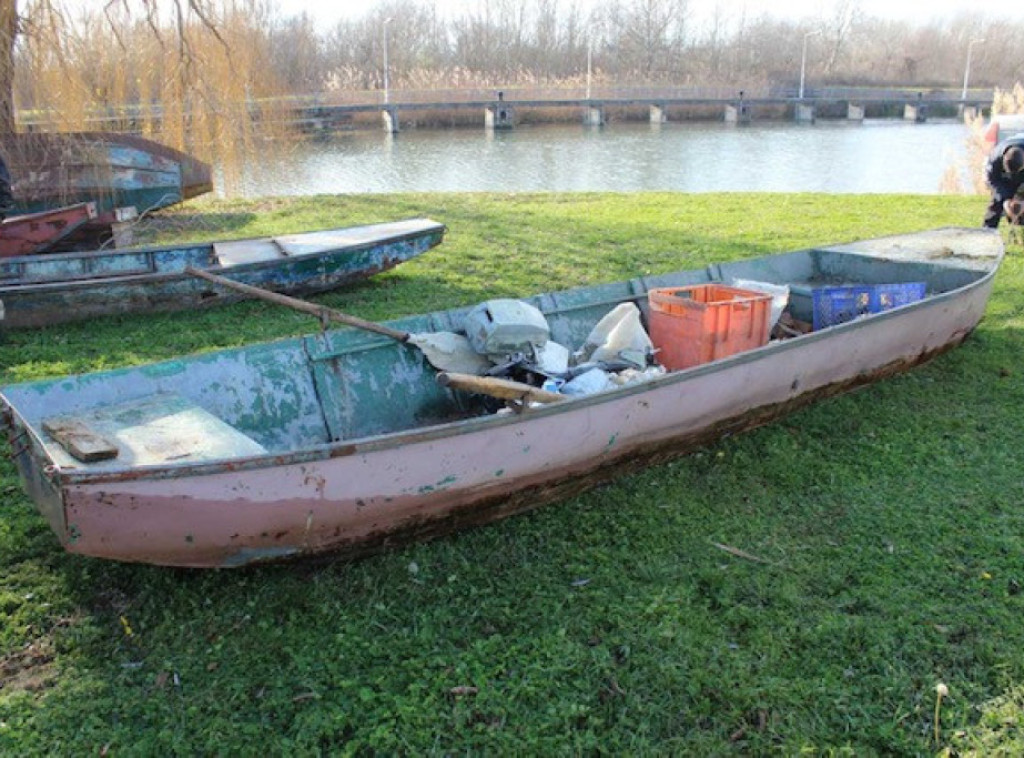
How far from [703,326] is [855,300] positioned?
67.7 inches

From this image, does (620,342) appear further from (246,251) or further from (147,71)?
(147,71)

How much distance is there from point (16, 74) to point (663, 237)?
839 cm

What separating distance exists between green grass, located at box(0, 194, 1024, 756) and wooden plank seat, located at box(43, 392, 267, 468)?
582 mm

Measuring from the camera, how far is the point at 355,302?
25.9 ft

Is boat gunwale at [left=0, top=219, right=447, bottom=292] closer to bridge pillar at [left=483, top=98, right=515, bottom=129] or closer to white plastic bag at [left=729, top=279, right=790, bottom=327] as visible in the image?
white plastic bag at [left=729, top=279, right=790, bottom=327]

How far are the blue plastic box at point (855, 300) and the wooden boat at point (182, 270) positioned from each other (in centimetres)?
399

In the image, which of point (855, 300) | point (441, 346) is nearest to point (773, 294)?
point (855, 300)

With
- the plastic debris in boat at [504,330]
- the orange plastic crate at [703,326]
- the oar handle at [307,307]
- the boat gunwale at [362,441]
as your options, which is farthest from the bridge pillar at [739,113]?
the oar handle at [307,307]

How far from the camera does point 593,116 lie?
42.6m

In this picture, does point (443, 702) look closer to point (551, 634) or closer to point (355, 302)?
point (551, 634)

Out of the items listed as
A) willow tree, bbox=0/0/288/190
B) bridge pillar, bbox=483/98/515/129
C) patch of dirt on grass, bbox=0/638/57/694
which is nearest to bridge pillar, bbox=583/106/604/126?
bridge pillar, bbox=483/98/515/129

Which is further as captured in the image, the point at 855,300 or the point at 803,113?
the point at 803,113

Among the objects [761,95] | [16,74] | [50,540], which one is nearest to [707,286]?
[50,540]

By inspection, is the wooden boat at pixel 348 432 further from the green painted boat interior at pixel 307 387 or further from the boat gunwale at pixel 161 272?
the boat gunwale at pixel 161 272
